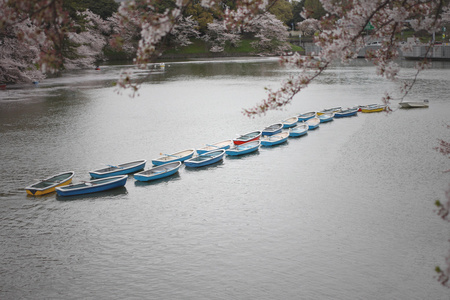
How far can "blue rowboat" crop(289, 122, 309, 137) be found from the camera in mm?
25922

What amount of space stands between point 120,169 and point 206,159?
399cm

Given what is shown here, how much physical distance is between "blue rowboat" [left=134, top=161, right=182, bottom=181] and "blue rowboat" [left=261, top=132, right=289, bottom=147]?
19.6 feet

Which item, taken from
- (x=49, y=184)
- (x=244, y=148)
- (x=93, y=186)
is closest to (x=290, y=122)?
(x=244, y=148)

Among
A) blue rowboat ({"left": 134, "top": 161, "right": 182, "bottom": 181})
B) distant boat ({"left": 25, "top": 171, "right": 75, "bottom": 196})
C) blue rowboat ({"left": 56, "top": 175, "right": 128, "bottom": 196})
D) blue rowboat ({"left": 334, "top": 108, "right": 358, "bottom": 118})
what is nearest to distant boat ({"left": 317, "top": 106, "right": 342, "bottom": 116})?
blue rowboat ({"left": 334, "top": 108, "right": 358, "bottom": 118})

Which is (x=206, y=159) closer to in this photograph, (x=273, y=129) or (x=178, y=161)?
(x=178, y=161)

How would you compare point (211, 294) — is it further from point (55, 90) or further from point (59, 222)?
point (55, 90)

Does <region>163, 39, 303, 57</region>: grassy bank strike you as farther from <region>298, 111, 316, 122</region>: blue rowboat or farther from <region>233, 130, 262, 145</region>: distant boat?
<region>233, 130, 262, 145</region>: distant boat

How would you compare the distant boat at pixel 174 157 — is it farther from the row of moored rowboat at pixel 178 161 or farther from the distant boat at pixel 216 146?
the distant boat at pixel 216 146

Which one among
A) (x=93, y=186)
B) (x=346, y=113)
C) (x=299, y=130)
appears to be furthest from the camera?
(x=346, y=113)

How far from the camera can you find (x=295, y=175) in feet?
62.1

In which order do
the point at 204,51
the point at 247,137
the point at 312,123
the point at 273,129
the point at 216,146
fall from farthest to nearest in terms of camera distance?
the point at 204,51
the point at 312,123
the point at 273,129
the point at 247,137
the point at 216,146

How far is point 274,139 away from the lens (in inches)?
960

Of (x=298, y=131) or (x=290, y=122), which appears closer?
(x=298, y=131)

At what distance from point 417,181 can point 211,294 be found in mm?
10496
